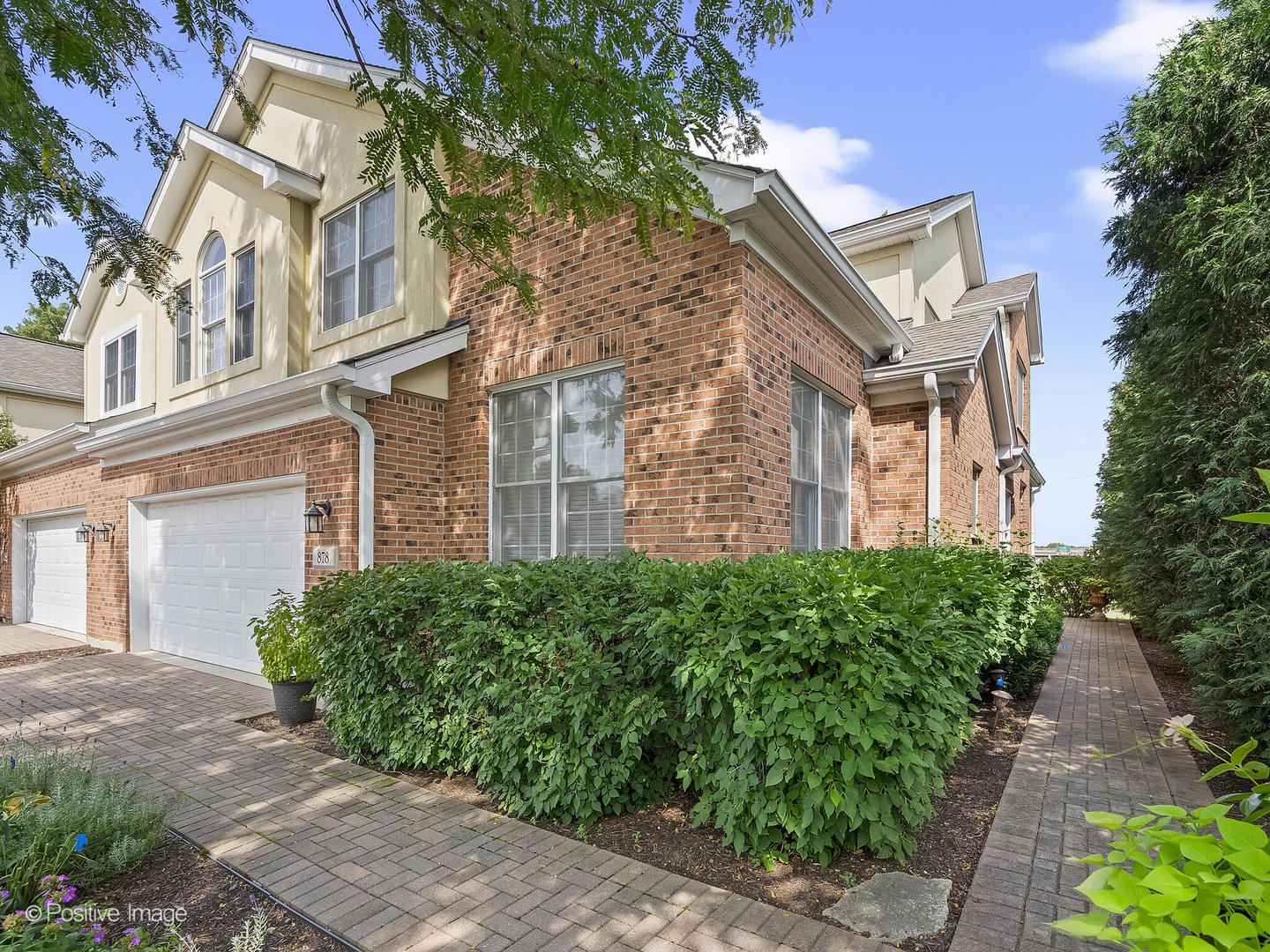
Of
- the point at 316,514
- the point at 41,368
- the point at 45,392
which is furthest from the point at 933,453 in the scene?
the point at 41,368

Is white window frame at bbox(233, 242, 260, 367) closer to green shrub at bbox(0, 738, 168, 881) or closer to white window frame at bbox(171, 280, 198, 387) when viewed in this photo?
white window frame at bbox(171, 280, 198, 387)

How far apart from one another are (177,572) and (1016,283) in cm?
1700

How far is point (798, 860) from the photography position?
3.49 meters

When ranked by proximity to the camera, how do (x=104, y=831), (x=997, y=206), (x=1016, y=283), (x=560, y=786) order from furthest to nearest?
(x=1016, y=283)
(x=997, y=206)
(x=560, y=786)
(x=104, y=831)

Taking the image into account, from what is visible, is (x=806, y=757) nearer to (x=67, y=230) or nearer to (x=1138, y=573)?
(x=67, y=230)

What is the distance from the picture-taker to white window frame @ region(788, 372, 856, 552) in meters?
6.38

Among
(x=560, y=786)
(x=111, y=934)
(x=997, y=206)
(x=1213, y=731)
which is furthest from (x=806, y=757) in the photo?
(x=997, y=206)

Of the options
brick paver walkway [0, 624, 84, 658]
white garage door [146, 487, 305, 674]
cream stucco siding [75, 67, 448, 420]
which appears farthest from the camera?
brick paver walkway [0, 624, 84, 658]

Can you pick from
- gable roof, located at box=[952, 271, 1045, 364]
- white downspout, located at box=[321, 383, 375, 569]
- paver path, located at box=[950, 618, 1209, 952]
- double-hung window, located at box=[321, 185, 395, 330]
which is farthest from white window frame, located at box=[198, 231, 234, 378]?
gable roof, located at box=[952, 271, 1045, 364]

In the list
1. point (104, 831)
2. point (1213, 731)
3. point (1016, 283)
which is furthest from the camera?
point (1016, 283)

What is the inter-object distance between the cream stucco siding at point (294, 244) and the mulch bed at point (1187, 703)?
301 inches

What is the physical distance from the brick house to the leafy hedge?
1.53m

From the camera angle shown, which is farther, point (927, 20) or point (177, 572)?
point (177, 572)

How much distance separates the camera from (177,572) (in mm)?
9641
